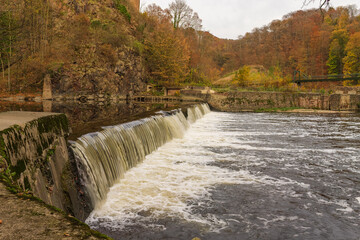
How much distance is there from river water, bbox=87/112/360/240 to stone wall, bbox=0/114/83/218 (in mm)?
903

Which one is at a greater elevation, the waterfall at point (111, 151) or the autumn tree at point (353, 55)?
the autumn tree at point (353, 55)

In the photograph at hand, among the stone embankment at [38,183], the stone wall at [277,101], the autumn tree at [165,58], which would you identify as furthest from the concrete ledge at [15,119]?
the autumn tree at [165,58]

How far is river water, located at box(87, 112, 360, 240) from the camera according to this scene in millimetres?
5668

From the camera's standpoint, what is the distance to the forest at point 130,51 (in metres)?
41.3

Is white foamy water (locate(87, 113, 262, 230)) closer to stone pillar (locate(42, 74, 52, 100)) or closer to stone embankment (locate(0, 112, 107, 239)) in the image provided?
stone embankment (locate(0, 112, 107, 239))

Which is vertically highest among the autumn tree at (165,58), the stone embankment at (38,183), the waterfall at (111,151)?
Result: the autumn tree at (165,58)

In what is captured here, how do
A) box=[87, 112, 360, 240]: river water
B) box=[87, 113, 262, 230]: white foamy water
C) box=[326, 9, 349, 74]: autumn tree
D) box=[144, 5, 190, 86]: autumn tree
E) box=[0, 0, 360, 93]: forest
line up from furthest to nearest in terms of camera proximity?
1. box=[326, 9, 349, 74]: autumn tree
2. box=[144, 5, 190, 86]: autumn tree
3. box=[0, 0, 360, 93]: forest
4. box=[87, 113, 262, 230]: white foamy water
5. box=[87, 112, 360, 240]: river water

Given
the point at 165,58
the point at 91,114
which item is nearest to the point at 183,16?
the point at 165,58

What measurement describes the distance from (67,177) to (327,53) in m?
73.0

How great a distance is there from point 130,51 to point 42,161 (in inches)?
1842

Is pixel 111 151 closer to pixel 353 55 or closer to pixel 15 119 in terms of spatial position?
pixel 15 119

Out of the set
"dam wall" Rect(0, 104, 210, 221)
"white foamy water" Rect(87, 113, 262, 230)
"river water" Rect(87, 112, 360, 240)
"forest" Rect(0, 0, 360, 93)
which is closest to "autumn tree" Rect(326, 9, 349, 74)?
"forest" Rect(0, 0, 360, 93)

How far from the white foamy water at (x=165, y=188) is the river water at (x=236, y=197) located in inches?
0.8

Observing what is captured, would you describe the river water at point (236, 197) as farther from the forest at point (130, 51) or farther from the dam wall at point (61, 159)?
the forest at point (130, 51)
